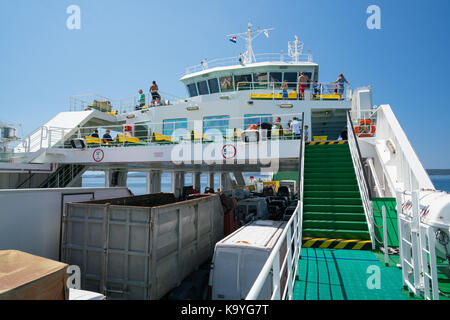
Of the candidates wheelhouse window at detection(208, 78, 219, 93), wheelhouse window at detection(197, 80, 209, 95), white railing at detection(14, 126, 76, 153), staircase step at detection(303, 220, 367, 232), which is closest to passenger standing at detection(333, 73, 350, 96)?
wheelhouse window at detection(208, 78, 219, 93)

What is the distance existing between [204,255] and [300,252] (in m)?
2.85

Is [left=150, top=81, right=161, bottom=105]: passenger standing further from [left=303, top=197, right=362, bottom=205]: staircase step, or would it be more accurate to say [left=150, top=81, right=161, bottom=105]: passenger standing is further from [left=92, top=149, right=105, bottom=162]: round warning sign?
[left=303, top=197, right=362, bottom=205]: staircase step

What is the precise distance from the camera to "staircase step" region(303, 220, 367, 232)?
21.4 feet

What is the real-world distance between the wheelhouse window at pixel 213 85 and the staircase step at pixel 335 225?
14.3 m

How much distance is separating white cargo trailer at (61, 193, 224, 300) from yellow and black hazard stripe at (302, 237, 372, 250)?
2.94 metres

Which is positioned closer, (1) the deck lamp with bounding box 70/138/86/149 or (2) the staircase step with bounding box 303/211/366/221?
(2) the staircase step with bounding box 303/211/366/221

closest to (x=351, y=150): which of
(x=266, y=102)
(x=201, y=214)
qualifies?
A: (x=201, y=214)

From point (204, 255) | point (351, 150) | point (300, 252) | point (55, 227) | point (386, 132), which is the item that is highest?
point (386, 132)

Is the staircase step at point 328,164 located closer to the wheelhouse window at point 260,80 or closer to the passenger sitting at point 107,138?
the passenger sitting at point 107,138

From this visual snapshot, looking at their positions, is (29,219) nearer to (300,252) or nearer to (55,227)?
(55,227)

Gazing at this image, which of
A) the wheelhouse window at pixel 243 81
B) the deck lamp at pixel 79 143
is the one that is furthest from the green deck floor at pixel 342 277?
the wheelhouse window at pixel 243 81

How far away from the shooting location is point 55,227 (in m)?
6.13

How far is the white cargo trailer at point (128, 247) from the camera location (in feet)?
17.6
